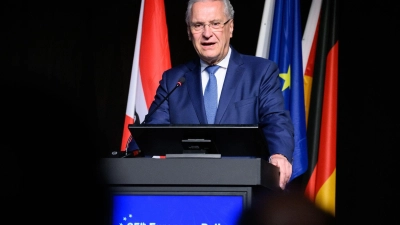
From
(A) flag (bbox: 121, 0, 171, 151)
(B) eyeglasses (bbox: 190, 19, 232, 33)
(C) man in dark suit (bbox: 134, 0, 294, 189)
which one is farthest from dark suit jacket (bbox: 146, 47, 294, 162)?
(A) flag (bbox: 121, 0, 171, 151)

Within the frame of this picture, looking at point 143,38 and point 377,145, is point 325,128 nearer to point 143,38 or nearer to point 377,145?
point 377,145

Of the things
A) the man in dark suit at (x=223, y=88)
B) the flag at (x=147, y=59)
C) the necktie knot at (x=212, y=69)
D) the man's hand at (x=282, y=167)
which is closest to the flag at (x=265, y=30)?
the flag at (x=147, y=59)

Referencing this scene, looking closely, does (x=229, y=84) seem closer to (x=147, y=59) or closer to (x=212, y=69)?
(x=212, y=69)

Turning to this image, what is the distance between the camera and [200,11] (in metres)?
3.05

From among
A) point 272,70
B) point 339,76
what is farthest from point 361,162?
point 272,70

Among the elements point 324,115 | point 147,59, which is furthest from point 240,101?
point 147,59

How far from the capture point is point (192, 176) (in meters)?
2.02

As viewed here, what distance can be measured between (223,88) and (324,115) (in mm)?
1654

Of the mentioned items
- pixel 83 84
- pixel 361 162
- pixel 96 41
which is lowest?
pixel 361 162

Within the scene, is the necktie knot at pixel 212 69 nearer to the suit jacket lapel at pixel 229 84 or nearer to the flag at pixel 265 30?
the suit jacket lapel at pixel 229 84

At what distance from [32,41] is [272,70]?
2.17 meters

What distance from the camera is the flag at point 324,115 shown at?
4.27 m

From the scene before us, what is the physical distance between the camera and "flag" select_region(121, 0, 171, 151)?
173 inches

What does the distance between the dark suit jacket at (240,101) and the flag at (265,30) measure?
1467 mm
